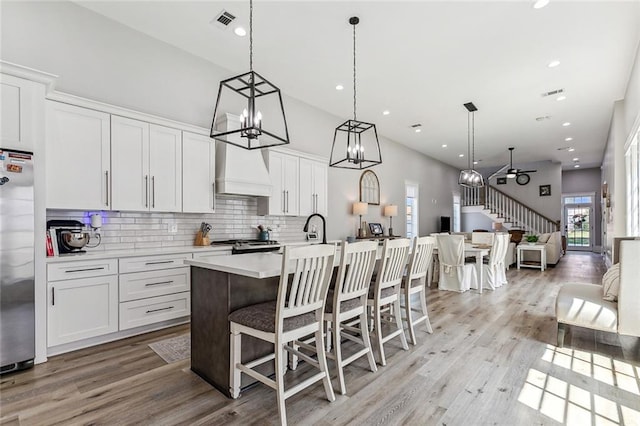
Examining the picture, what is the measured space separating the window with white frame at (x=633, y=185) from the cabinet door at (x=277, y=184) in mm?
4967

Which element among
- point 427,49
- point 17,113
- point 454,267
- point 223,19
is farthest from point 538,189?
point 17,113

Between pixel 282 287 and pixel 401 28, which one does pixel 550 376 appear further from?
pixel 401 28

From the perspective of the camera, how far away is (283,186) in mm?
5156

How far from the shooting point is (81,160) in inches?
125

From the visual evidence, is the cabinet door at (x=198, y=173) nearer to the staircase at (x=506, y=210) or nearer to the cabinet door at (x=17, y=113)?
the cabinet door at (x=17, y=113)

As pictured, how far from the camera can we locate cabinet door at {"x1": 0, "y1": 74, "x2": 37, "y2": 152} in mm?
2570

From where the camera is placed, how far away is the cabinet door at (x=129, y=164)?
3.39 metres

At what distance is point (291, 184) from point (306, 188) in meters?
0.36

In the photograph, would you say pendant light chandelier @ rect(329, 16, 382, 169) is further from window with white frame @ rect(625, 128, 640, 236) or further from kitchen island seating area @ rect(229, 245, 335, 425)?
window with white frame @ rect(625, 128, 640, 236)

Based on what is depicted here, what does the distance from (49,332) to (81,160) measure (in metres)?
1.60

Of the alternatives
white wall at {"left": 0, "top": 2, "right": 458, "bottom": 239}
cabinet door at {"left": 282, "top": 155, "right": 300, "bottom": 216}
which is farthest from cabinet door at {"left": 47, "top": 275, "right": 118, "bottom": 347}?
cabinet door at {"left": 282, "top": 155, "right": 300, "bottom": 216}

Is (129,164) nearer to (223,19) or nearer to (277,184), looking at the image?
(223,19)

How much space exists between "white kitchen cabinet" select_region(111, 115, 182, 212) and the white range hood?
0.55 metres

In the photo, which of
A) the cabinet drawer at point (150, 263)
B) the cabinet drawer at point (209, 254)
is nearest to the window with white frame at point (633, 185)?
the cabinet drawer at point (209, 254)
